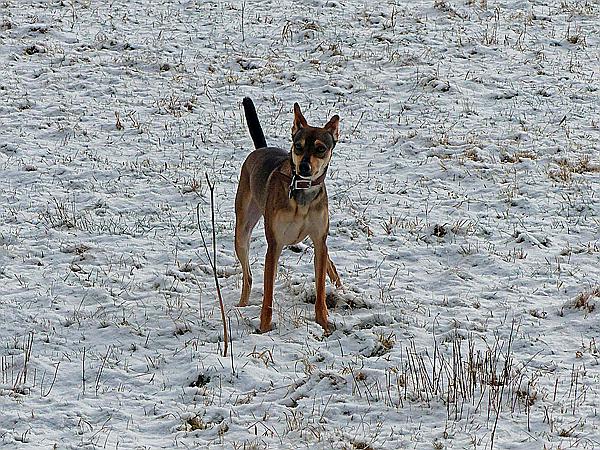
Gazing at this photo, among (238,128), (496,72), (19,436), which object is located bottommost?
(19,436)

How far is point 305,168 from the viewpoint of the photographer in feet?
23.1

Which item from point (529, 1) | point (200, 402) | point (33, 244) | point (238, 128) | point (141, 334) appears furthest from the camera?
point (529, 1)

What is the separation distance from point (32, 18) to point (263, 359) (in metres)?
10.7

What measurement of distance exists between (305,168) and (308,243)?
2239 millimetres

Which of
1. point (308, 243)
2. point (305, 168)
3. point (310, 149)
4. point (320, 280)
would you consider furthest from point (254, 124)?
point (320, 280)

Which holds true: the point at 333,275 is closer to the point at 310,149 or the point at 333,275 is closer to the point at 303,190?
the point at 303,190

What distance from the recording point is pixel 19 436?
563 cm

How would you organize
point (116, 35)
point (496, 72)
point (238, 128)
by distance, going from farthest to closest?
1. point (116, 35)
2. point (496, 72)
3. point (238, 128)

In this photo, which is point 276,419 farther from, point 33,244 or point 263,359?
point 33,244

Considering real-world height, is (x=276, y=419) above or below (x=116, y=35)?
below

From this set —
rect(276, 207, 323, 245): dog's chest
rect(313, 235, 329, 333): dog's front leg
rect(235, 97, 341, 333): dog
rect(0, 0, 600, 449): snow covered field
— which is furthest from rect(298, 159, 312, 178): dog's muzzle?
rect(0, 0, 600, 449): snow covered field

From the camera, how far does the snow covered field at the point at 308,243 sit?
5.98 metres

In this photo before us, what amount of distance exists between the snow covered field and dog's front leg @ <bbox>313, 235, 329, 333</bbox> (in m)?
0.17

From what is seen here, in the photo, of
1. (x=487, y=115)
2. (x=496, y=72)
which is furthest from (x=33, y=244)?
(x=496, y=72)
